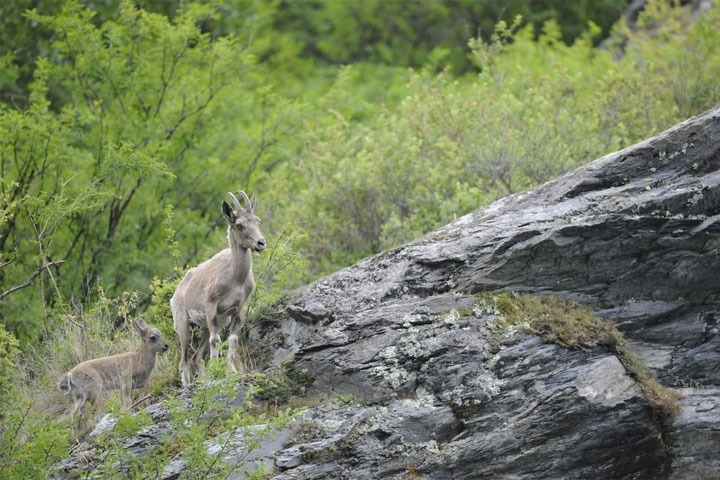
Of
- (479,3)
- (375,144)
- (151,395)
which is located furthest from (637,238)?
(479,3)

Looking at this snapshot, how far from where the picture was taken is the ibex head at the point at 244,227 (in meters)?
13.2

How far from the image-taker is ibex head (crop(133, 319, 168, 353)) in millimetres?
14453

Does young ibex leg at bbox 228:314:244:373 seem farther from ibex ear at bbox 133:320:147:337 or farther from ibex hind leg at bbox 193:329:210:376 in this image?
ibex ear at bbox 133:320:147:337

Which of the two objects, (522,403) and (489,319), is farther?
(489,319)

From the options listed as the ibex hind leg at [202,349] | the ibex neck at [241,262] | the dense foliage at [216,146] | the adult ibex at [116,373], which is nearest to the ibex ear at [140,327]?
the adult ibex at [116,373]

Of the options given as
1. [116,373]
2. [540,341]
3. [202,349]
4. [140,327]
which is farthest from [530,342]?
[140,327]

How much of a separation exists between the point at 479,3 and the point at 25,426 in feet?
133

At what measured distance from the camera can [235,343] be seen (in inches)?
529

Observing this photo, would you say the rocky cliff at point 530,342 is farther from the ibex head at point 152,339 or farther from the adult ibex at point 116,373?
the adult ibex at point 116,373

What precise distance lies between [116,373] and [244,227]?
2804mm

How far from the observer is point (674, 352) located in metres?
11.7

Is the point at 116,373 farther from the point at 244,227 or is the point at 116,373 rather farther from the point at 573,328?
the point at 573,328

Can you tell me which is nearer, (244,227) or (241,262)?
(244,227)

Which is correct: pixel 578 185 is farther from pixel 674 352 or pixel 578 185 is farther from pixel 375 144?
pixel 375 144
